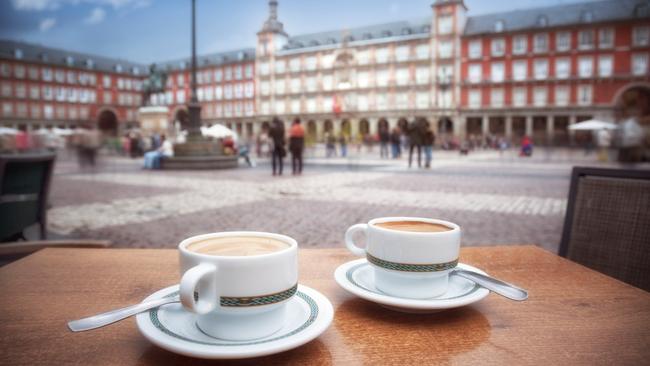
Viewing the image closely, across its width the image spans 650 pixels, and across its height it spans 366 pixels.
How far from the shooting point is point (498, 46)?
114 ft

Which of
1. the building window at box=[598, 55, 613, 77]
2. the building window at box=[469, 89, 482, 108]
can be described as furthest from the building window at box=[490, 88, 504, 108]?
the building window at box=[598, 55, 613, 77]

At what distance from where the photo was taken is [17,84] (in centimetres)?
4066

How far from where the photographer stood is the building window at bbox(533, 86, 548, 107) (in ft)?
110

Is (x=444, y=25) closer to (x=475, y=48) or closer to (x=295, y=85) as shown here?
(x=475, y=48)

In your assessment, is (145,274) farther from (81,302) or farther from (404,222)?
(404,222)

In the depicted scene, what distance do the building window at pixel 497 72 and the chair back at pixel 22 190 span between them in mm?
36894

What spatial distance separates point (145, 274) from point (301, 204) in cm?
497

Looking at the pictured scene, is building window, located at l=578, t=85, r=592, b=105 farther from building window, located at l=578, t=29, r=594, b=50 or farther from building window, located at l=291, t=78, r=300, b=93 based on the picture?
building window, located at l=291, t=78, r=300, b=93

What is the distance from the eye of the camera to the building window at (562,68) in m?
32.8

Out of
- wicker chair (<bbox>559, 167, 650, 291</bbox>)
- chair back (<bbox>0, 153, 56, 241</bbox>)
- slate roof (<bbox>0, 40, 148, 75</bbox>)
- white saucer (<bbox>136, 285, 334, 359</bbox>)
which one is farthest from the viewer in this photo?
slate roof (<bbox>0, 40, 148, 75</bbox>)

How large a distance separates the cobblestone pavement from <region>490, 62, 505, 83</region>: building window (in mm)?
28376

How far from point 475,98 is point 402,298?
37.6 metres

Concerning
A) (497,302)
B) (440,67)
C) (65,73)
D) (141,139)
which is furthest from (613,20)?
(65,73)

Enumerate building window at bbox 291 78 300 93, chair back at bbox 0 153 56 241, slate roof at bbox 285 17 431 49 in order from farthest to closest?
1. building window at bbox 291 78 300 93
2. slate roof at bbox 285 17 431 49
3. chair back at bbox 0 153 56 241
